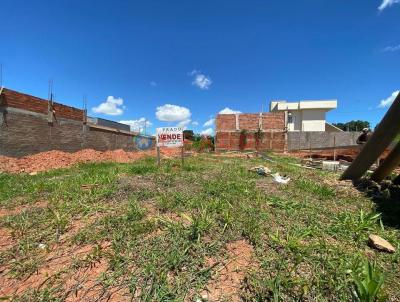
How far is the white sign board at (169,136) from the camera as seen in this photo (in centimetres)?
832

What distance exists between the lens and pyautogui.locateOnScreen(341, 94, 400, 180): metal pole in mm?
4014

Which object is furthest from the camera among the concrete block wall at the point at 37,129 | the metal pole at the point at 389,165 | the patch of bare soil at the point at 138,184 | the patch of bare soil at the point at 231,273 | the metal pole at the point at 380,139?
the concrete block wall at the point at 37,129

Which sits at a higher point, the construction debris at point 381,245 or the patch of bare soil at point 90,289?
the construction debris at point 381,245

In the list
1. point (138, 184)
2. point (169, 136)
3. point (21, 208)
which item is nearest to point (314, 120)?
point (169, 136)

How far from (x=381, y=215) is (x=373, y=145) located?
174 centimetres

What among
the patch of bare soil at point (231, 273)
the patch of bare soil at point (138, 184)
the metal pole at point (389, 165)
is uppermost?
the metal pole at point (389, 165)

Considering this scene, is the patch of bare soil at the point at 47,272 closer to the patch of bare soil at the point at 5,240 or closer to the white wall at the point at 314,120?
the patch of bare soil at the point at 5,240

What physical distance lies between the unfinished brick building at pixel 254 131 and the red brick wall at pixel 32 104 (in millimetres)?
13696

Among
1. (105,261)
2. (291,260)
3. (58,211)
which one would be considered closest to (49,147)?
(58,211)

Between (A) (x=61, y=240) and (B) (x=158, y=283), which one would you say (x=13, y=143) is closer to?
(A) (x=61, y=240)

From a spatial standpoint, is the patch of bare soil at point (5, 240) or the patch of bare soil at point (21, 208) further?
the patch of bare soil at point (21, 208)

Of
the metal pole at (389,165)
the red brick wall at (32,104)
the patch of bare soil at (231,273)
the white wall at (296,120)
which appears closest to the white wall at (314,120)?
the white wall at (296,120)

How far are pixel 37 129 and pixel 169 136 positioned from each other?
6725 mm

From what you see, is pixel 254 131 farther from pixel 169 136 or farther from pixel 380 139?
pixel 380 139
